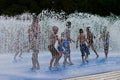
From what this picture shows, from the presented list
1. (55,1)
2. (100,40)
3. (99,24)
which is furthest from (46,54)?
(55,1)

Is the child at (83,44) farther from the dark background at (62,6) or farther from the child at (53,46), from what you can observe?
the dark background at (62,6)

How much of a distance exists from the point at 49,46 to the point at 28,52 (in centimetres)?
48

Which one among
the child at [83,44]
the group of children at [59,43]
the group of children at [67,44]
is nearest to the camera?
the group of children at [59,43]

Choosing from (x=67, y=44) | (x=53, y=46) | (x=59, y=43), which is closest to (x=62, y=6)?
(x=67, y=44)

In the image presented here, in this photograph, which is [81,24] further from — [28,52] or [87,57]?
[28,52]

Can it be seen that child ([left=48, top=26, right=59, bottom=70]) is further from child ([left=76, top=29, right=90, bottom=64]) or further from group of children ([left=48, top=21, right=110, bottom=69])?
child ([left=76, top=29, right=90, bottom=64])

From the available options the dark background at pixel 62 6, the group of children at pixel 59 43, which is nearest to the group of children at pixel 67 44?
the group of children at pixel 59 43

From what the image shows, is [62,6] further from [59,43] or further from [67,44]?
[59,43]

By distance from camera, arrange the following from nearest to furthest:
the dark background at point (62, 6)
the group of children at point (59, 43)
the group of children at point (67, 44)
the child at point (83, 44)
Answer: the group of children at point (59, 43) → the group of children at point (67, 44) → the child at point (83, 44) → the dark background at point (62, 6)

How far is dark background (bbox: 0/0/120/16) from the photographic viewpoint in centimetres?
2027

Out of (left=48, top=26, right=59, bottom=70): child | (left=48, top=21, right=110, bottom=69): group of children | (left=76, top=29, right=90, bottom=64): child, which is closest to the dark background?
(left=48, top=21, right=110, bottom=69): group of children

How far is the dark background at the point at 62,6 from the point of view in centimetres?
2027

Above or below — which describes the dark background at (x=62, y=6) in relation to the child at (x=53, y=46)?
above

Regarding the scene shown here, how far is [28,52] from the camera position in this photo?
9141 millimetres
